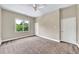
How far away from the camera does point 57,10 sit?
14.5 ft

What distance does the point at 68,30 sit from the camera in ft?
13.0

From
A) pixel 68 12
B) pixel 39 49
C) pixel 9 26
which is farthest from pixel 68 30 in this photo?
pixel 9 26

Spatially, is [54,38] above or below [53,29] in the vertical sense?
below

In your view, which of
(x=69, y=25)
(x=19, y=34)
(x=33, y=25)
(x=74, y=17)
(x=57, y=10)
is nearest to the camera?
(x=74, y=17)

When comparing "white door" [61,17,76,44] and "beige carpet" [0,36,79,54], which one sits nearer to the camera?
"beige carpet" [0,36,79,54]

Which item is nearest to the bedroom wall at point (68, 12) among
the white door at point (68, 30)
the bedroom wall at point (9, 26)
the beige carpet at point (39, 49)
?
the white door at point (68, 30)

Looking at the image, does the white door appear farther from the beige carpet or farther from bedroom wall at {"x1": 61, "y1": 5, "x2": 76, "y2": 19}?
the beige carpet

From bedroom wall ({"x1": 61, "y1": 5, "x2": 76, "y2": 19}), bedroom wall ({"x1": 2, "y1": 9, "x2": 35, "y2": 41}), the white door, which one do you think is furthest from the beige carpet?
bedroom wall ({"x1": 61, "y1": 5, "x2": 76, "y2": 19})

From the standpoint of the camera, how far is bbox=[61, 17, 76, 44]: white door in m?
3.67

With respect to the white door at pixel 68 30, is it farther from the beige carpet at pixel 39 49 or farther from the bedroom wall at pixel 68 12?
the beige carpet at pixel 39 49

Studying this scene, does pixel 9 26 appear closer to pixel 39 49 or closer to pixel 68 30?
pixel 39 49
